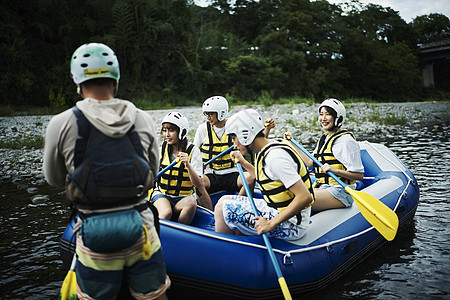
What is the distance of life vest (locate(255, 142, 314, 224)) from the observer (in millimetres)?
2369

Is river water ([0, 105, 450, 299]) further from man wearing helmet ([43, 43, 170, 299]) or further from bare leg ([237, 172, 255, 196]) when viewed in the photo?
man wearing helmet ([43, 43, 170, 299])

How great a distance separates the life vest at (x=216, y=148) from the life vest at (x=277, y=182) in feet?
5.63

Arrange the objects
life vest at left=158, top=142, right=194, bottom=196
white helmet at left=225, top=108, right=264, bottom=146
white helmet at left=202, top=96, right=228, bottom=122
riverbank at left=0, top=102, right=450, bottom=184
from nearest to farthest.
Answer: white helmet at left=225, top=108, right=264, bottom=146, life vest at left=158, top=142, right=194, bottom=196, white helmet at left=202, top=96, right=228, bottom=122, riverbank at left=0, top=102, right=450, bottom=184

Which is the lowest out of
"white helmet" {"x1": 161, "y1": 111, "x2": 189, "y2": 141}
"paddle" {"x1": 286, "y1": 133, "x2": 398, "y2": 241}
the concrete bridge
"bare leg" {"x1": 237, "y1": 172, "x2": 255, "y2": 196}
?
"paddle" {"x1": 286, "y1": 133, "x2": 398, "y2": 241}

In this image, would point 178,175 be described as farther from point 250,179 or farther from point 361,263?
point 361,263

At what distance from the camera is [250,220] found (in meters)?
2.68

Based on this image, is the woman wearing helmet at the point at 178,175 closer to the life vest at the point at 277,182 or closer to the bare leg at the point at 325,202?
the life vest at the point at 277,182

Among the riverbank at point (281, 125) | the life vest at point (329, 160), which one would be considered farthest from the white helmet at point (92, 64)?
the riverbank at point (281, 125)

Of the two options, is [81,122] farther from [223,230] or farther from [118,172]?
[223,230]

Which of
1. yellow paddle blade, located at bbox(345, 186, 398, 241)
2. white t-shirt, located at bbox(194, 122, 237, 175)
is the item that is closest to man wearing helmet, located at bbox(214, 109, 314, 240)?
yellow paddle blade, located at bbox(345, 186, 398, 241)

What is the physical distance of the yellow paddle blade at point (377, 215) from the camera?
2963 millimetres

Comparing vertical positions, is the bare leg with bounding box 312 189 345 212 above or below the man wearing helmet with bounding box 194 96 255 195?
below

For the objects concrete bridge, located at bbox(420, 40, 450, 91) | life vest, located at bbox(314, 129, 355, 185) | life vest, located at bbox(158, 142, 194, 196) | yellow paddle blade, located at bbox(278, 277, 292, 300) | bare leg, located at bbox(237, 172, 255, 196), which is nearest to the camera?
yellow paddle blade, located at bbox(278, 277, 292, 300)

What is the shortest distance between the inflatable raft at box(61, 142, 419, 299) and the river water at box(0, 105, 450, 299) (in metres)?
0.23
